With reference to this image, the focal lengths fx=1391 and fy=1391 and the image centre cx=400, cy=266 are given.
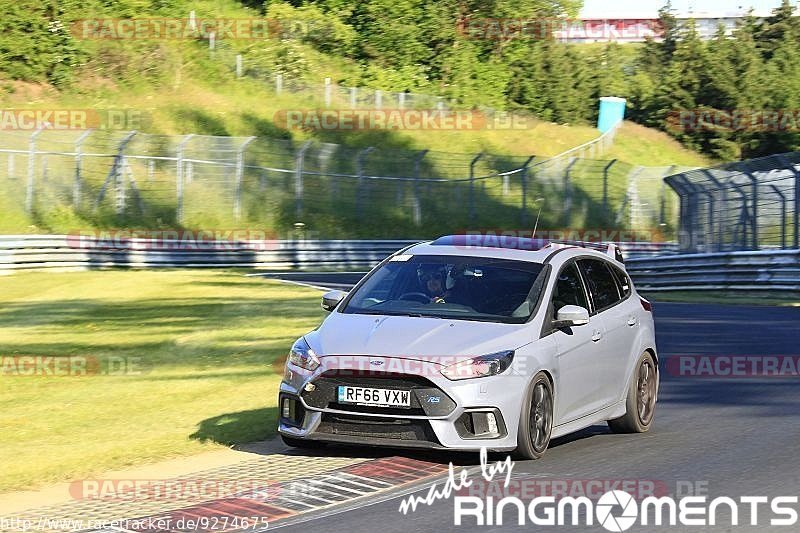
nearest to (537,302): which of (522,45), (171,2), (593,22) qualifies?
(171,2)

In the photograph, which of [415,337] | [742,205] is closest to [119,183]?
[742,205]

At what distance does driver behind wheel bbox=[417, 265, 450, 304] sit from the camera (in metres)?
10.8

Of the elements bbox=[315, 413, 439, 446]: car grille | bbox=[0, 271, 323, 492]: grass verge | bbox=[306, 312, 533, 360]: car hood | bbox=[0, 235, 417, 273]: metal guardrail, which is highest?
bbox=[306, 312, 533, 360]: car hood

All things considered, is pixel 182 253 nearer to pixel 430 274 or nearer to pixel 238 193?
pixel 238 193

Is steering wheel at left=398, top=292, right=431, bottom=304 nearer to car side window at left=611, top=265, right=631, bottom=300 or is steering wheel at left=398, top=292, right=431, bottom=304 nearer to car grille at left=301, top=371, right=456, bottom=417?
car grille at left=301, top=371, right=456, bottom=417

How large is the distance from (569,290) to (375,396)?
2.21m

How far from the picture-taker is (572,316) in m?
10.4

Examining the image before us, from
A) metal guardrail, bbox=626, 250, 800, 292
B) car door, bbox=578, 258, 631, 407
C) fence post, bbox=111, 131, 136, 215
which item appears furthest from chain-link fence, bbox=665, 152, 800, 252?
car door, bbox=578, 258, 631, 407

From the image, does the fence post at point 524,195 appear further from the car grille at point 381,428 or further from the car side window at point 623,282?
the car grille at point 381,428

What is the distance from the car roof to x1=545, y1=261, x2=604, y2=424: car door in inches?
9.5

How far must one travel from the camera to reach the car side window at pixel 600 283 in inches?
456

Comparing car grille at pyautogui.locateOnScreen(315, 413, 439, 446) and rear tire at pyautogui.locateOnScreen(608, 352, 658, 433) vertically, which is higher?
car grille at pyautogui.locateOnScreen(315, 413, 439, 446)

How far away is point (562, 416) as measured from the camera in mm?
10516

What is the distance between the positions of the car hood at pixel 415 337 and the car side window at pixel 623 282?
2.18 metres
